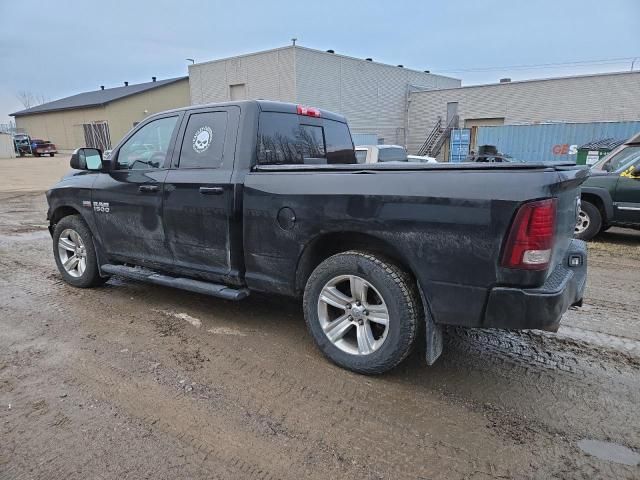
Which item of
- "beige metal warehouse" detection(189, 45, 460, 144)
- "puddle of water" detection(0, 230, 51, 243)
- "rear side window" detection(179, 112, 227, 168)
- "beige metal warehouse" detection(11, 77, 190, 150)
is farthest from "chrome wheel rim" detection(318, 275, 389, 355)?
"beige metal warehouse" detection(11, 77, 190, 150)

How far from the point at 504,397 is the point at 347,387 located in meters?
1.04

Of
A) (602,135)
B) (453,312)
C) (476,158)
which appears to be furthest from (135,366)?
(602,135)

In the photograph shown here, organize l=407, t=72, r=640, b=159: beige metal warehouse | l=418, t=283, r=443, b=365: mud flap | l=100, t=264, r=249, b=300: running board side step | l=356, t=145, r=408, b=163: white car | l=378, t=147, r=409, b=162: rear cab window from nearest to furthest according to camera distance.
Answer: l=418, t=283, r=443, b=365: mud flap, l=100, t=264, r=249, b=300: running board side step, l=356, t=145, r=408, b=163: white car, l=378, t=147, r=409, b=162: rear cab window, l=407, t=72, r=640, b=159: beige metal warehouse

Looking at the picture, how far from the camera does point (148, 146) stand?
14.6 ft

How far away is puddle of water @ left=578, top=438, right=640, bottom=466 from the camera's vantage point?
7.83ft

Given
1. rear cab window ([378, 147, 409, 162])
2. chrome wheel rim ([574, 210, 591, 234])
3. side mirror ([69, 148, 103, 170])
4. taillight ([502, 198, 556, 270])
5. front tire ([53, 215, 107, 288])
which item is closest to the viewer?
taillight ([502, 198, 556, 270])

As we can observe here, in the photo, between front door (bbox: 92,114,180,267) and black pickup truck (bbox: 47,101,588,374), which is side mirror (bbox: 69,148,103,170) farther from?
front door (bbox: 92,114,180,267)

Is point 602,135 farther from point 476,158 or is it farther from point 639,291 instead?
point 639,291

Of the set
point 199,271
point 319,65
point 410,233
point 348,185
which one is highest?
point 319,65

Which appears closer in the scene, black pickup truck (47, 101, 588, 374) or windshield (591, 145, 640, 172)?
black pickup truck (47, 101, 588, 374)

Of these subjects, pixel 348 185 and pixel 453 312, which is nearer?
pixel 453 312

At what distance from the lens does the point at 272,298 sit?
491 centimetres

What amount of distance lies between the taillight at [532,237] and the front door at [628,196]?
6208 millimetres

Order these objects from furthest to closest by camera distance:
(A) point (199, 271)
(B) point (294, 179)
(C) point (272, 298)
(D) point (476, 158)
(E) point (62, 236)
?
(D) point (476, 158) → (E) point (62, 236) → (C) point (272, 298) → (A) point (199, 271) → (B) point (294, 179)
